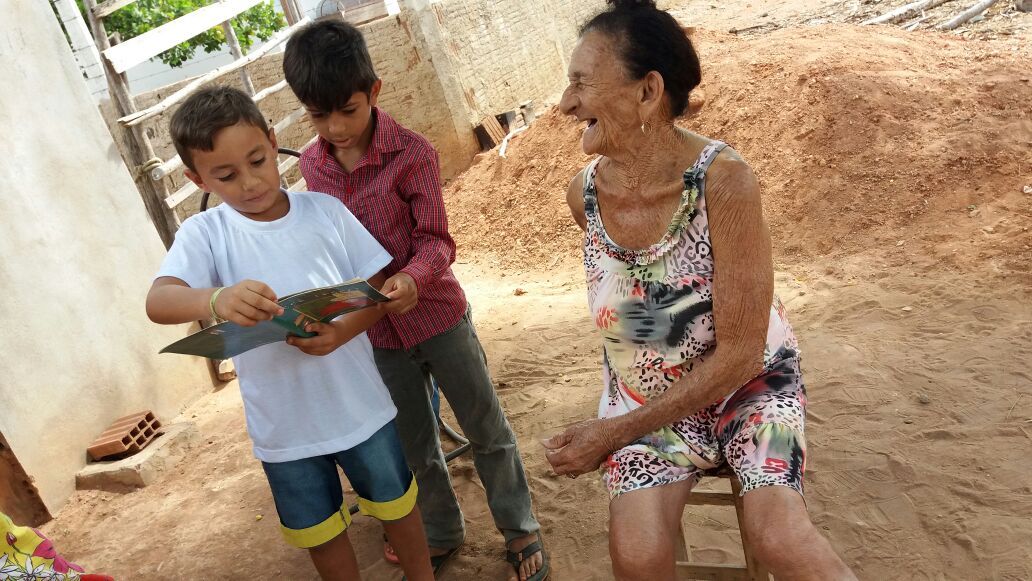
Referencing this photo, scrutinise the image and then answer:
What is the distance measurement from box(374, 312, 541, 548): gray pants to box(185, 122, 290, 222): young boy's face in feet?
2.63

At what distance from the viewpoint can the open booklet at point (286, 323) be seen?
6.16ft

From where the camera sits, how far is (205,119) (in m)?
2.08

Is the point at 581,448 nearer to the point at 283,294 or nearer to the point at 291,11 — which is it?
the point at 283,294

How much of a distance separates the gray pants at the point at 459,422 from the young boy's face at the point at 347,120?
0.76 m

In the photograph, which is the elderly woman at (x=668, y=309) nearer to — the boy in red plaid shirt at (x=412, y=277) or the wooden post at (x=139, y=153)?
the boy in red plaid shirt at (x=412, y=277)

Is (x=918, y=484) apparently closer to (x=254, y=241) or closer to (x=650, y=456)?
(x=650, y=456)

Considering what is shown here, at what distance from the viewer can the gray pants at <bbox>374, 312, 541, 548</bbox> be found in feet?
9.11

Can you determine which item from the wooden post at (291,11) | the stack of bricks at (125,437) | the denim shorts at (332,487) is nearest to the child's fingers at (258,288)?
the denim shorts at (332,487)

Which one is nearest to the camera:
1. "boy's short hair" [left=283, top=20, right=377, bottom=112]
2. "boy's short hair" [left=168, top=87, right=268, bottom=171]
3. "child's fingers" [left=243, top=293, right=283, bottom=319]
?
"child's fingers" [left=243, top=293, right=283, bottom=319]

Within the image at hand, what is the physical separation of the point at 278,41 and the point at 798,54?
212 inches

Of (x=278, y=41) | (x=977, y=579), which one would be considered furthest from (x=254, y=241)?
(x=278, y=41)

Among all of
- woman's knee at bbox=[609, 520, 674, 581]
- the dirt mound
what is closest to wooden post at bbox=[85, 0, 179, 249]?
the dirt mound

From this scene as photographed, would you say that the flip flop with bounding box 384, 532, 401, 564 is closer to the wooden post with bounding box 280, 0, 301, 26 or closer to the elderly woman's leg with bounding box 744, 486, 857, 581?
the elderly woman's leg with bounding box 744, 486, 857, 581

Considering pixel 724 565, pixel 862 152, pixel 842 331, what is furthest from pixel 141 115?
pixel 862 152
